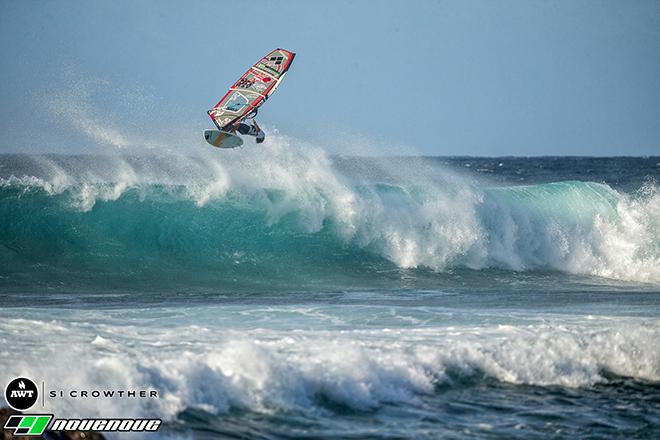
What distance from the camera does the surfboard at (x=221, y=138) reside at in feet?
52.4

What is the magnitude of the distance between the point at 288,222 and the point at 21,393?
11952 millimetres

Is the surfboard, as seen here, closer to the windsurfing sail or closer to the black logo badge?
the windsurfing sail

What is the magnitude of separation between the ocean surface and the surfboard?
240cm

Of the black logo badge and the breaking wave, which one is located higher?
the breaking wave

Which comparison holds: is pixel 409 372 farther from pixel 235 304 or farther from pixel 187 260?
pixel 187 260

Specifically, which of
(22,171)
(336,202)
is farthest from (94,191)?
(22,171)

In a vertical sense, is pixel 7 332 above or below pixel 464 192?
below

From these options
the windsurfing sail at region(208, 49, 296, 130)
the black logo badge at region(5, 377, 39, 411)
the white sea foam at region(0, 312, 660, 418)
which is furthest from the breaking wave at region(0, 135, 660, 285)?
the black logo badge at region(5, 377, 39, 411)

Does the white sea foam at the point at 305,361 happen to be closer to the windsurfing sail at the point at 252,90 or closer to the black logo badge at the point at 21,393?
the black logo badge at the point at 21,393

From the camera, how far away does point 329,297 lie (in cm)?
1422

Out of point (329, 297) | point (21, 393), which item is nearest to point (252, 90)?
point (329, 297)

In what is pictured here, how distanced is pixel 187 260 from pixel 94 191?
3362mm

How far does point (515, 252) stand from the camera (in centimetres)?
1978

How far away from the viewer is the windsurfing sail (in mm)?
15786
